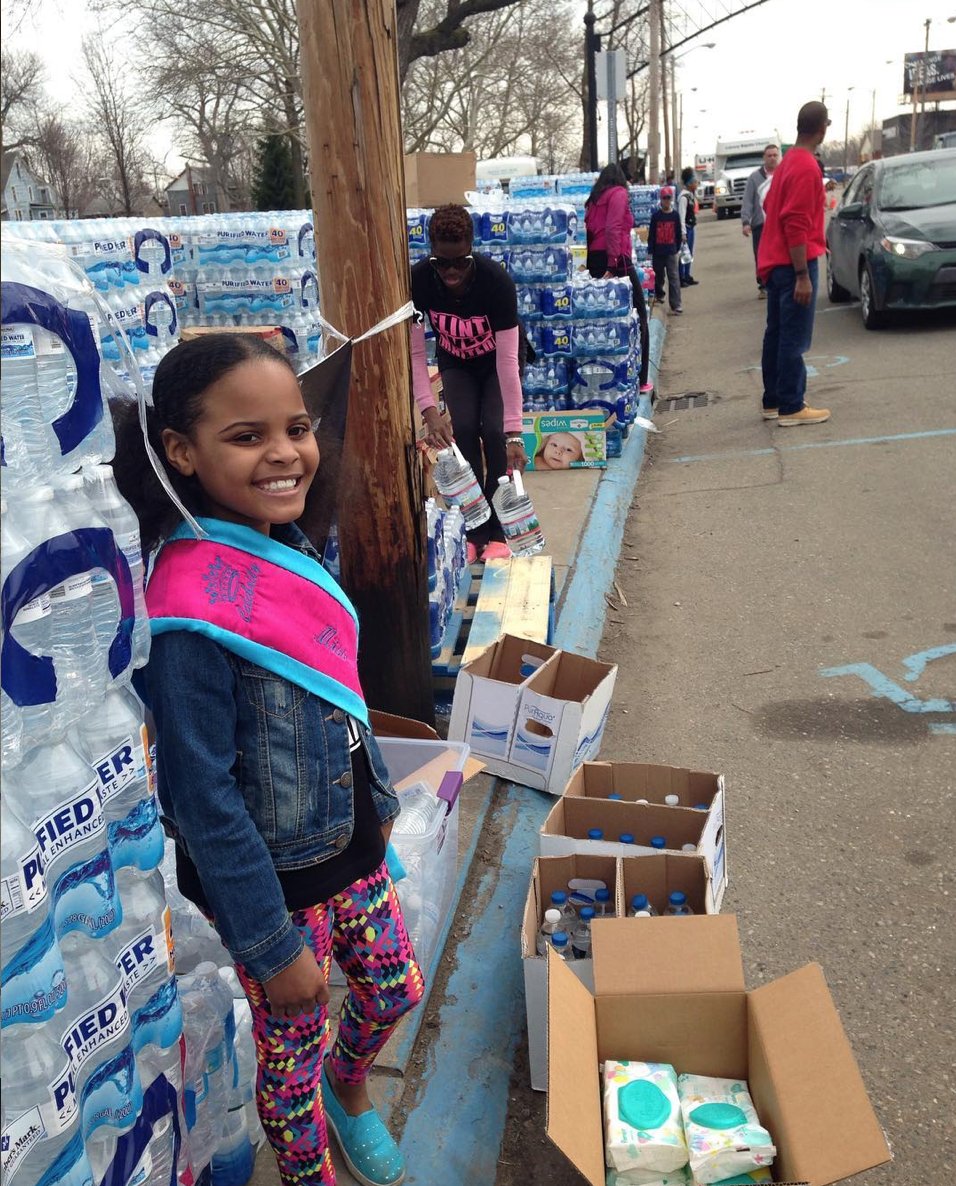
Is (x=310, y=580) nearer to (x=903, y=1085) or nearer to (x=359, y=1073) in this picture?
(x=359, y=1073)

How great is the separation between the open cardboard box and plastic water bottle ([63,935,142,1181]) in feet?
5.14

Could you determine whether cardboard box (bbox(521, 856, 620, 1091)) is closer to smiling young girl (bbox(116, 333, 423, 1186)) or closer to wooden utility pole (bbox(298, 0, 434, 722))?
smiling young girl (bbox(116, 333, 423, 1186))

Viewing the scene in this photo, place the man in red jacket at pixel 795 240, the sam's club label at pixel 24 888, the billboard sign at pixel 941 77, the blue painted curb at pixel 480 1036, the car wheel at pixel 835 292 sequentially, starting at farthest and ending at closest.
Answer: the billboard sign at pixel 941 77 < the car wheel at pixel 835 292 < the man in red jacket at pixel 795 240 < the blue painted curb at pixel 480 1036 < the sam's club label at pixel 24 888

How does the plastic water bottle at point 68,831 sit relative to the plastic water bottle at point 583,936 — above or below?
above

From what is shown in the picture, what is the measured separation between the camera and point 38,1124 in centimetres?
144

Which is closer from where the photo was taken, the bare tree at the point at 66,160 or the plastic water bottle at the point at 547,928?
the plastic water bottle at the point at 547,928

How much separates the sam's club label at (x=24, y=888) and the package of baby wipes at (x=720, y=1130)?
148 centimetres

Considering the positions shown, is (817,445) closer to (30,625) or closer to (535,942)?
(535,942)

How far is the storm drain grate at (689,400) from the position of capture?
1073cm

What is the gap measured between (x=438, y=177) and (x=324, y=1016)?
1462 cm

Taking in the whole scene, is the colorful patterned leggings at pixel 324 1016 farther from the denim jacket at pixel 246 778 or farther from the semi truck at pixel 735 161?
the semi truck at pixel 735 161

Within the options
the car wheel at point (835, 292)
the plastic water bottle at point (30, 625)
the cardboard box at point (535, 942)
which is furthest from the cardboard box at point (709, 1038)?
the car wheel at point (835, 292)

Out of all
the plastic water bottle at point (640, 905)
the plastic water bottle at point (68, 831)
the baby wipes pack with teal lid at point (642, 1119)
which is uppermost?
the plastic water bottle at point (68, 831)

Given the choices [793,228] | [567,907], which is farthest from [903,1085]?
[793,228]
